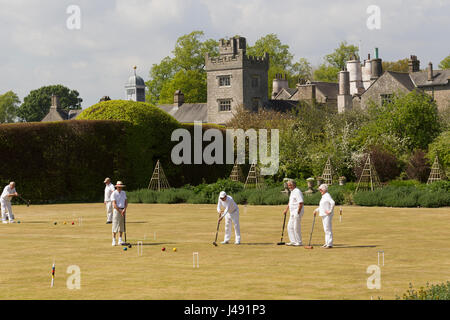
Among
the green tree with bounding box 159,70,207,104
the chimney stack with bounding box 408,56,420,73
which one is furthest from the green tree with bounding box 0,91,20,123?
the chimney stack with bounding box 408,56,420,73

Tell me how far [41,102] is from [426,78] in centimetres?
6787

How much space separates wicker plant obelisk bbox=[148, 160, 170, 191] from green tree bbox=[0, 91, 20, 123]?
287ft

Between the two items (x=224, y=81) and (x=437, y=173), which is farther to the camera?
(x=224, y=81)

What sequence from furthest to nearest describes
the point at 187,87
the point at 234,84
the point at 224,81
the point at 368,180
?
the point at 187,87
the point at 224,81
the point at 234,84
the point at 368,180

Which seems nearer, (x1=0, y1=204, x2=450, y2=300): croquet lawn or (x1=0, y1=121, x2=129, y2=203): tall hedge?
(x1=0, y1=204, x2=450, y2=300): croquet lawn

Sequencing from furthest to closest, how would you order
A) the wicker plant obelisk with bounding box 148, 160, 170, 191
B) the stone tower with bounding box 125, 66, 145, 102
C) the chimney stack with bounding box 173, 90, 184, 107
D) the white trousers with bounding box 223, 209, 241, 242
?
the stone tower with bounding box 125, 66, 145, 102, the chimney stack with bounding box 173, 90, 184, 107, the wicker plant obelisk with bounding box 148, 160, 170, 191, the white trousers with bounding box 223, 209, 241, 242

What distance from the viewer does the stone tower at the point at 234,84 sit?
6650cm

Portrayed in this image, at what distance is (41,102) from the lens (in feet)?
362

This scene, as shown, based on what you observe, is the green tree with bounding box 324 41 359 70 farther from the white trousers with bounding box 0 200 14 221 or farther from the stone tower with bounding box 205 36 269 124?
the white trousers with bounding box 0 200 14 221

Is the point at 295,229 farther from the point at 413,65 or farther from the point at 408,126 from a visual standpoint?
the point at 413,65

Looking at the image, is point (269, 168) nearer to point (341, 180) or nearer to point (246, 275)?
point (341, 180)

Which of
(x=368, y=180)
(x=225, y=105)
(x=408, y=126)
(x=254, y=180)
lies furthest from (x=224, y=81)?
Result: (x=368, y=180)

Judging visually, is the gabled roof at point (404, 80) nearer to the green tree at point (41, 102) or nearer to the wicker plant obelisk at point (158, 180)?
the wicker plant obelisk at point (158, 180)

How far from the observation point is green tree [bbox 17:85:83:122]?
10994 cm
